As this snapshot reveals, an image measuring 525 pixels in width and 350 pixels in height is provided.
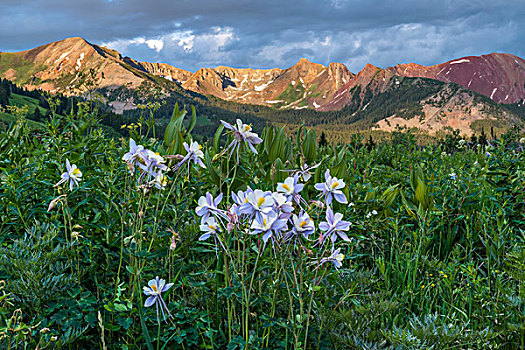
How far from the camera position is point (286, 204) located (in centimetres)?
131

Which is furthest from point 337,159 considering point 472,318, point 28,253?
point 28,253

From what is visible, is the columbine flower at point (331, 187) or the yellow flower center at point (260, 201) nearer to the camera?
the yellow flower center at point (260, 201)

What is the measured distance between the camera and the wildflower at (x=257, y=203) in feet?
4.15

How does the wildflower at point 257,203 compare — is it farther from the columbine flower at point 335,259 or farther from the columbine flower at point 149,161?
the columbine flower at point 149,161

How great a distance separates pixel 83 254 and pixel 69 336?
63cm

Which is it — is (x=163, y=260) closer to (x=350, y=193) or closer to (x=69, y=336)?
(x=69, y=336)

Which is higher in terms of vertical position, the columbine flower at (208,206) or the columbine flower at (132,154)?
the columbine flower at (132,154)

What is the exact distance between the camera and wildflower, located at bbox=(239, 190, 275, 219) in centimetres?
126

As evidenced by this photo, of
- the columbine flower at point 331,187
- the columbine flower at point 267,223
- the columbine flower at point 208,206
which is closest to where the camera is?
the columbine flower at point 267,223

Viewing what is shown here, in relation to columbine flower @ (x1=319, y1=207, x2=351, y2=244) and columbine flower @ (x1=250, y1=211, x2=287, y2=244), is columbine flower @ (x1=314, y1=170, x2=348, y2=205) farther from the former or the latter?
columbine flower @ (x1=250, y1=211, x2=287, y2=244)

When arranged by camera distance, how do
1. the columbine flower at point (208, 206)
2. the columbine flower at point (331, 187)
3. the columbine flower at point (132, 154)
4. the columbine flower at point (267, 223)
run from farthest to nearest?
1. the columbine flower at point (132, 154)
2. the columbine flower at point (331, 187)
3. the columbine flower at point (208, 206)
4. the columbine flower at point (267, 223)

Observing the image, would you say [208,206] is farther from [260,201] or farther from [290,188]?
[290,188]

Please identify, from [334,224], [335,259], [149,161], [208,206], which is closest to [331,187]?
[334,224]

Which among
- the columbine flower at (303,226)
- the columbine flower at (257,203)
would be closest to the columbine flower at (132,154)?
the columbine flower at (257,203)
